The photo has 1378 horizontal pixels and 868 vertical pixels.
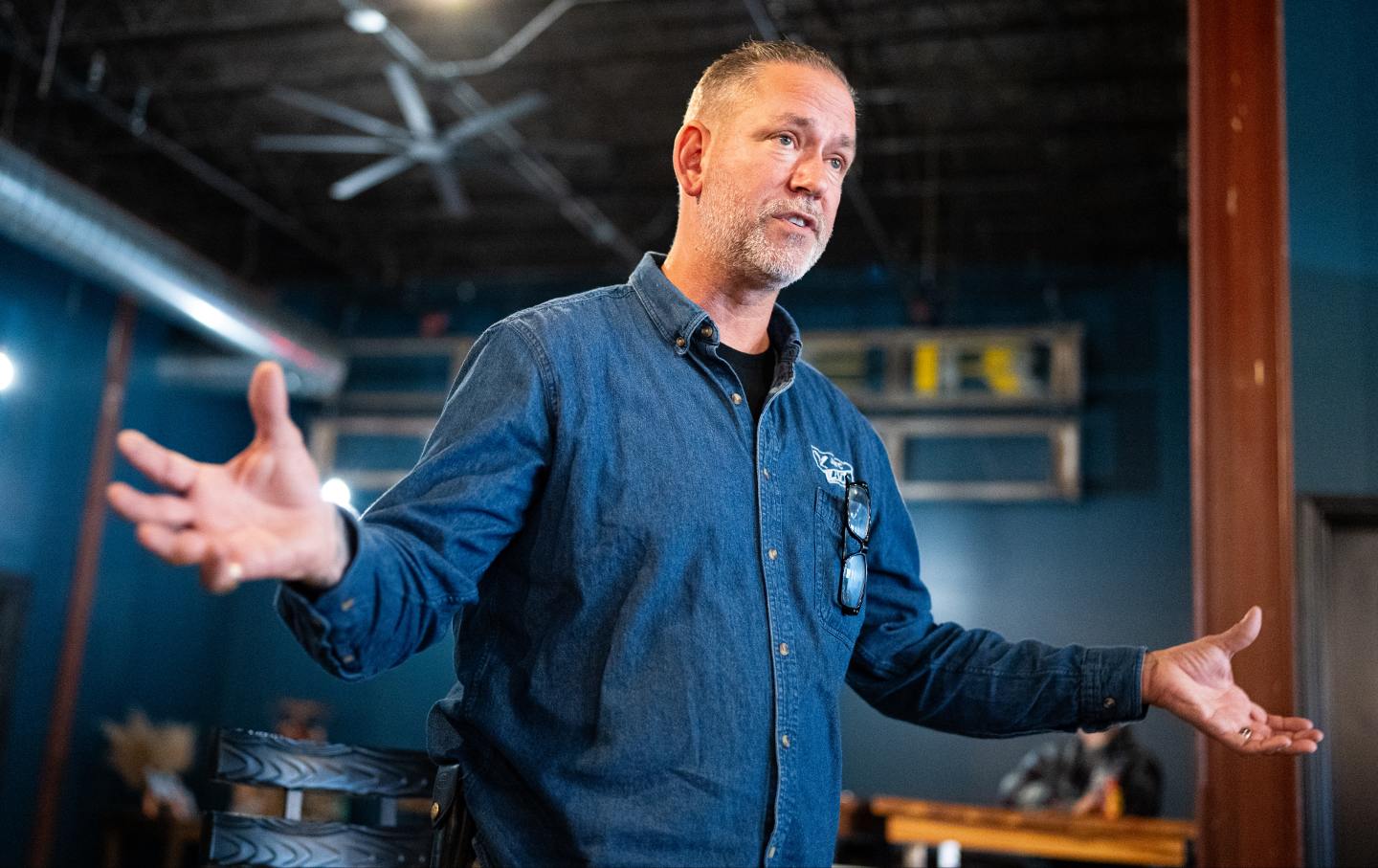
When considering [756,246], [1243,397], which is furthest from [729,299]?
[1243,397]

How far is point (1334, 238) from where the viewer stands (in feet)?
8.16

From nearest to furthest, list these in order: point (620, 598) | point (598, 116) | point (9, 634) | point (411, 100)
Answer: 1. point (620, 598)
2. point (411, 100)
3. point (598, 116)
4. point (9, 634)

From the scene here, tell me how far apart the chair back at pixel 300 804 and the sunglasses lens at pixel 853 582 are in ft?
2.18

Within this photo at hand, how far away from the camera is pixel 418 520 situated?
1.35m

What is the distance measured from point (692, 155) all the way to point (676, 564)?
0.65 m

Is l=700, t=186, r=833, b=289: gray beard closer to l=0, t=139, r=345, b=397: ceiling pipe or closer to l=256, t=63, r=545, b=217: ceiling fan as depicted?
l=256, t=63, r=545, b=217: ceiling fan

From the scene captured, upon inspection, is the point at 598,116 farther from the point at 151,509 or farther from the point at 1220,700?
the point at 151,509

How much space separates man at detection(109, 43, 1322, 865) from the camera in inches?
50.3

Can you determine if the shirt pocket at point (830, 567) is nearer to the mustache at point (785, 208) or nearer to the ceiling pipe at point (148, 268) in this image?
the mustache at point (785, 208)

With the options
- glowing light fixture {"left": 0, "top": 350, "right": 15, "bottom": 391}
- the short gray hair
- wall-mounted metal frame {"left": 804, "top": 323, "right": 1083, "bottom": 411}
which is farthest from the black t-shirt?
glowing light fixture {"left": 0, "top": 350, "right": 15, "bottom": 391}

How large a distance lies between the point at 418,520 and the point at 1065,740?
21.5 ft

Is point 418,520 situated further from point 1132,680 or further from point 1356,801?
point 1356,801

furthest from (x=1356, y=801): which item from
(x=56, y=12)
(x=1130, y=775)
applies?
(x=56, y=12)

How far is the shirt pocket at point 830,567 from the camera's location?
159 centimetres
